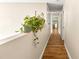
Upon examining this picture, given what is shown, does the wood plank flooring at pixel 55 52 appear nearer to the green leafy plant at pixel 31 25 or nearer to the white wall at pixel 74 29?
the white wall at pixel 74 29

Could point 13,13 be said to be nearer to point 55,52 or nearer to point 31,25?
point 55,52

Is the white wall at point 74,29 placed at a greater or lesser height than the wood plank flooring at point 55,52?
greater

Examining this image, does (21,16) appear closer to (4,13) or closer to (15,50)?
(4,13)

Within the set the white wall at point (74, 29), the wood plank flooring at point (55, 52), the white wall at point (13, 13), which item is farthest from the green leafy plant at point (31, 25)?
the white wall at point (13, 13)

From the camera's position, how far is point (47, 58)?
4961 mm

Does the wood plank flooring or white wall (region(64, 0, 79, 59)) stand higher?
white wall (region(64, 0, 79, 59))

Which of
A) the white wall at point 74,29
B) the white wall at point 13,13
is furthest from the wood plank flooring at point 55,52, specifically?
the white wall at point 13,13

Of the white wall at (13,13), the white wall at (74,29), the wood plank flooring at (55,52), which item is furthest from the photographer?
the white wall at (13,13)

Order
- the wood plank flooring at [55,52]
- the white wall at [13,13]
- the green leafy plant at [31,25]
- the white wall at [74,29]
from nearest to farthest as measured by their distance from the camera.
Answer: the green leafy plant at [31,25]
the white wall at [74,29]
the wood plank flooring at [55,52]
the white wall at [13,13]

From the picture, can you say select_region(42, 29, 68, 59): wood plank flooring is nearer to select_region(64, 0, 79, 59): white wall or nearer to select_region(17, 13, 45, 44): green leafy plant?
select_region(64, 0, 79, 59): white wall

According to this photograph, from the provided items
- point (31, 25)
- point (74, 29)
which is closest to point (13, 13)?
point (74, 29)

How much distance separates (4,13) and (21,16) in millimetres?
986

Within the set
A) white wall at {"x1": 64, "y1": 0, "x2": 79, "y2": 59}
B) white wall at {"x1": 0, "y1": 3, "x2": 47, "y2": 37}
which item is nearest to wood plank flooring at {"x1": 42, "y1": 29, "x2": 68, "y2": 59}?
white wall at {"x1": 64, "y1": 0, "x2": 79, "y2": 59}

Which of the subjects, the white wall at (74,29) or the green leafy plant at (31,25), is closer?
the green leafy plant at (31,25)
